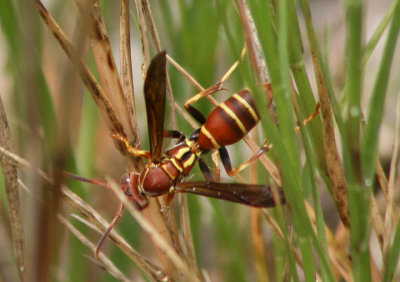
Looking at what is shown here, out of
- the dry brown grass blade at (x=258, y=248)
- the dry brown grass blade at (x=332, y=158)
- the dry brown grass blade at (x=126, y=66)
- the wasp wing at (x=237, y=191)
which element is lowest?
the dry brown grass blade at (x=258, y=248)

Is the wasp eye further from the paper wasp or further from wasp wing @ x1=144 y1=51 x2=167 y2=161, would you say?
wasp wing @ x1=144 y1=51 x2=167 y2=161

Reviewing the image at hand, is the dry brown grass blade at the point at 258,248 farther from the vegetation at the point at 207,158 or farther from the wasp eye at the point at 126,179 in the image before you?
the wasp eye at the point at 126,179

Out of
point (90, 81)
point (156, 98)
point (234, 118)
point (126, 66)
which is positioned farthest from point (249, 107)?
point (90, 81)

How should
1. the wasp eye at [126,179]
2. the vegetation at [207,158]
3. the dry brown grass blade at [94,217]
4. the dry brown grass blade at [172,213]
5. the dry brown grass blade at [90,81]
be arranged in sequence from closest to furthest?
the vegetation at [207,158]
the dry brown grass blade at [90,81]
the dry brown grass blade at [94,217]
the dry brown grass blade at [172,213]
the wasp eye at [126,179]

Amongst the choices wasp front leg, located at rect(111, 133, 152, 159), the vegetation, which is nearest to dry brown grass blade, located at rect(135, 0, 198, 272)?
the vegetation

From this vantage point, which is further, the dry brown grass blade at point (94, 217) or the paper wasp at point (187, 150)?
the paper wasp at point (187, 150)

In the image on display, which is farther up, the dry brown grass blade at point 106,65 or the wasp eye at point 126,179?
the dry brown grass blade at point 106,65

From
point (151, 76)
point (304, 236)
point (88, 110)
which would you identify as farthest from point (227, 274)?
point (304, 236)

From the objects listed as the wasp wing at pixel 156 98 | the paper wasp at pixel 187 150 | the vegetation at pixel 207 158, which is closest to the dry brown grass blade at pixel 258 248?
the vegetation at pixel 207 158
